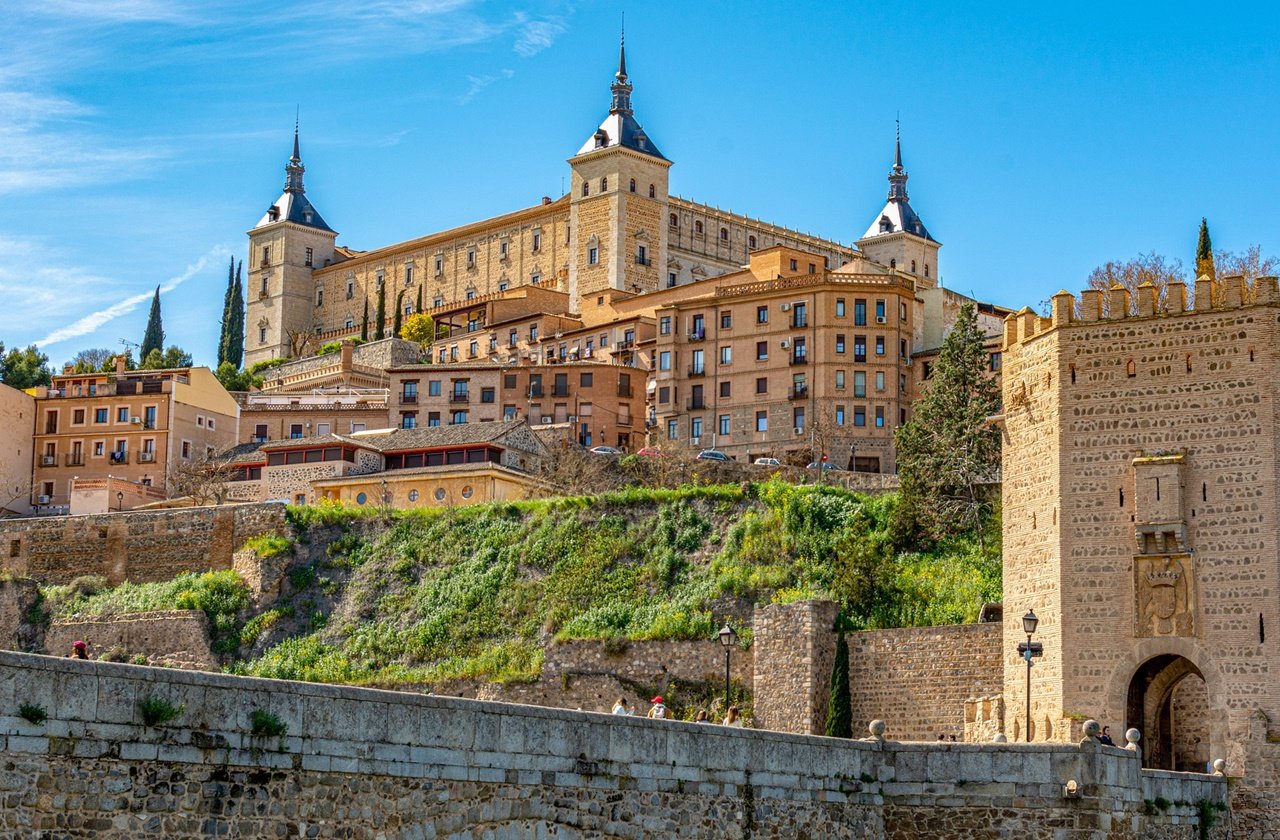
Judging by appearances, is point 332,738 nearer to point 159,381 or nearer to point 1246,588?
point 1246,588

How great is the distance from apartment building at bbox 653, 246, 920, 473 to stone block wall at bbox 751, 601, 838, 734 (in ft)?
97.4

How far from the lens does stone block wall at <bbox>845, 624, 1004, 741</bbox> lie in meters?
39.9

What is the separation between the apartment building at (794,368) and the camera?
74.2 metres

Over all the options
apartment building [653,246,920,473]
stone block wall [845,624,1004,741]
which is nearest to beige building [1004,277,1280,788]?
stone block wall [845,624,1004,741]

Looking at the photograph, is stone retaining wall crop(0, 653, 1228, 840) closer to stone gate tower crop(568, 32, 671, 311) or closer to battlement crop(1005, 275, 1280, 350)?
battlement crop(1005, 275, 1280, 350)

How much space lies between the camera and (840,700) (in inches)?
1650

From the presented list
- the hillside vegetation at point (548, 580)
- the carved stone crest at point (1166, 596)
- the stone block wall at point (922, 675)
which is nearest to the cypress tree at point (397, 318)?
the hillside vegetation at point (548, 580)

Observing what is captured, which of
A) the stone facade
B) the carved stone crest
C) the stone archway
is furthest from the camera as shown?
the stone facade

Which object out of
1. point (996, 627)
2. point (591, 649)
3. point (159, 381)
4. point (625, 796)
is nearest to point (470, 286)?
point (159, 381)

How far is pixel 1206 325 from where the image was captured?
3441 cm

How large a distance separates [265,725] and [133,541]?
4454 centimetres

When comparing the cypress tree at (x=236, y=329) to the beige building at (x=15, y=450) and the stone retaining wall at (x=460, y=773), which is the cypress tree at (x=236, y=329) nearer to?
the beige building at (x=15, y=450)

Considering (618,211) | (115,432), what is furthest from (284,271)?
(115,432)

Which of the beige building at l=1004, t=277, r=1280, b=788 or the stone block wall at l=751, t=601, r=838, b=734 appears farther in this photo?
the stone block wall at l=751, t=601, r=838, b=734
